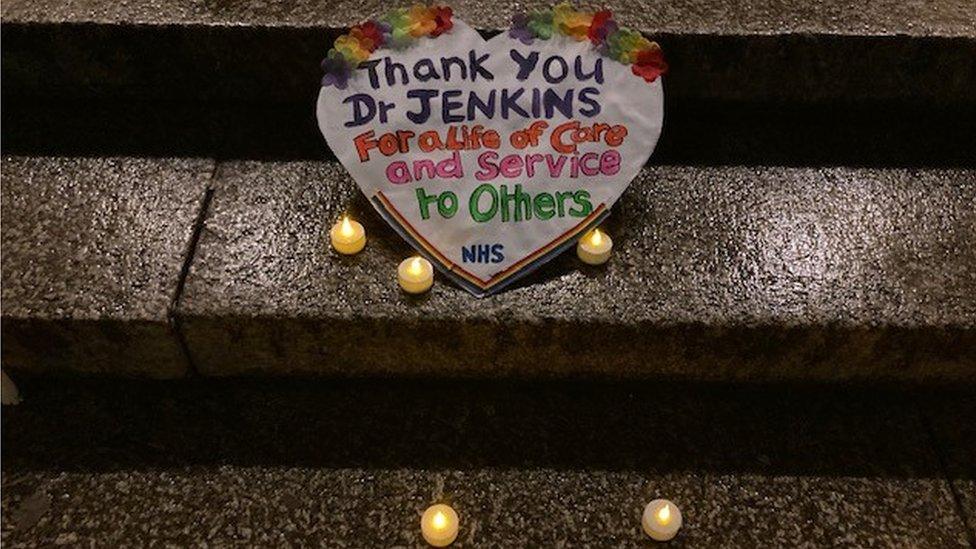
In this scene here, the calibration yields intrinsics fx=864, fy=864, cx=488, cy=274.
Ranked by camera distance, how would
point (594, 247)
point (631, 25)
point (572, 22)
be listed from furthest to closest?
point (631, 25), point (594, 247), point (572, 22)

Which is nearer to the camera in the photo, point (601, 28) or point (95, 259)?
point (601, 28)

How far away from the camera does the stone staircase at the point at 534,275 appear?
5.31ft

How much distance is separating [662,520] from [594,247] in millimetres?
519

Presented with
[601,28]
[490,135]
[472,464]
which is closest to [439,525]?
[472,464]

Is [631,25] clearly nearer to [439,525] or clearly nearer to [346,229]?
[346,229]

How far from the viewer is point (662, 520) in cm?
156

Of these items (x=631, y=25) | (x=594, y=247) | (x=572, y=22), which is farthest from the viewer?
(x=631, y=25)

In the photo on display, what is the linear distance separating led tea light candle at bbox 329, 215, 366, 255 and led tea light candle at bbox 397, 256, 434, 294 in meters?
0.11

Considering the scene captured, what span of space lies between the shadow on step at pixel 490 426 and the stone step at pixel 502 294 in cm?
7

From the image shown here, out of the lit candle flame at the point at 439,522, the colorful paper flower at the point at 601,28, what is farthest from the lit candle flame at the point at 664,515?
the colorful paper flower at the point at 601,28

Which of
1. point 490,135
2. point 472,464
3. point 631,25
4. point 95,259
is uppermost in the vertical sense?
point 631,25

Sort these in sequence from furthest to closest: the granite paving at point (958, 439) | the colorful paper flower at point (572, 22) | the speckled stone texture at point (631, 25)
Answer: the speckled stone texture at point (631, 25), the granite paving at point (958, 439), the colorful paper flower at point (572, 22)

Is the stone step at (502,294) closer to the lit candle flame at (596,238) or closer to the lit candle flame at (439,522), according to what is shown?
the lit candle flame at (596,238)

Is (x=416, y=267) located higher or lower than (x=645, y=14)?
lower
